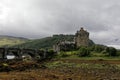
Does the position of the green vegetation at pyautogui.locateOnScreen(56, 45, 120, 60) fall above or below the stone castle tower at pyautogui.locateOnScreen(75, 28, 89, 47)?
below

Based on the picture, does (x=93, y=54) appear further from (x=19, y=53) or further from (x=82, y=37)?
(x=82, y=37)

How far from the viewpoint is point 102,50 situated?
14712 cm

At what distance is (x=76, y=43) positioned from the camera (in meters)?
178

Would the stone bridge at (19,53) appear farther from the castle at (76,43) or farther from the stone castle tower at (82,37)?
the stone castle tower at (82,37)

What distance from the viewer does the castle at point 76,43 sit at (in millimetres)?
169000

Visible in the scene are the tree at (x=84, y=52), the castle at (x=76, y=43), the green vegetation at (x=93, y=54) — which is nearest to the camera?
the green vegetation at (x=93, y=54)

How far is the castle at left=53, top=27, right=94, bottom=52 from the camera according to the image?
169 meters

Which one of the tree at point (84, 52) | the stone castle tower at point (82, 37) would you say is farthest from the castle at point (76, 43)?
the tree at point (84, 52)

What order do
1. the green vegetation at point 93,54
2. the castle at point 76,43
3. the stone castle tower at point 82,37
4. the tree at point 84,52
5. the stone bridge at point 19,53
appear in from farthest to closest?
the stone castle tower at point 82,37
the castle at point 76,43
the stone bridge at point 19,53
the tree at point 84,52
the green vegetation at point 93,54

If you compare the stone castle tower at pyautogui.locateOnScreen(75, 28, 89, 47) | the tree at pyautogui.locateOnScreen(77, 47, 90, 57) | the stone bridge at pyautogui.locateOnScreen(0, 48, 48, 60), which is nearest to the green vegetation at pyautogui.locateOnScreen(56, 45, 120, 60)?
the tree at pyautogui.locateOnScreen(77, 47, 90, 57)

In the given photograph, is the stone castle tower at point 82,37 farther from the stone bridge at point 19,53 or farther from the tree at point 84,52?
the tree at point 84,52

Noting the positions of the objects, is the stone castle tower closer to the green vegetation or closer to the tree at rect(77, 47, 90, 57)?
the green vegetation

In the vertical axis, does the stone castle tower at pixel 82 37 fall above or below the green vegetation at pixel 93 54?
above

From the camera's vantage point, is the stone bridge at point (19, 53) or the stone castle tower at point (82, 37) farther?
the stone castle tower at point (82, 37)
